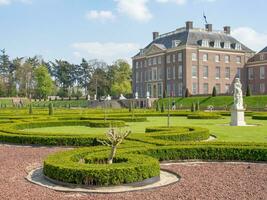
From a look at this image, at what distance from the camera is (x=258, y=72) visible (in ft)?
212

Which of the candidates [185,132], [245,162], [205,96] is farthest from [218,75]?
[245,162]

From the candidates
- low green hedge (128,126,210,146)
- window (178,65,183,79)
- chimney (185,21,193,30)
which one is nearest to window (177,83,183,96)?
window (178,65,183,79)

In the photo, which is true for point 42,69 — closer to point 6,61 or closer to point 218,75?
point 6,61

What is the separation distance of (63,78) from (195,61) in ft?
162

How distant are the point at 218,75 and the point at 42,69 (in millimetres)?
37198

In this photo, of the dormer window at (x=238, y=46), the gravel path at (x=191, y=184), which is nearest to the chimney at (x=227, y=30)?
the dormer window at (x=238, y=46)

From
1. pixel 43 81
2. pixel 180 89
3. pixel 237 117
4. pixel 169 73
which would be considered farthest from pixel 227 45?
pixel 237 117

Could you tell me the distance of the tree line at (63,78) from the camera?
8612 cm

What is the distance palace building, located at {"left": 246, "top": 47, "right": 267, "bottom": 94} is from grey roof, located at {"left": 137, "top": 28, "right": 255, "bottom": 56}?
3868 millimetres

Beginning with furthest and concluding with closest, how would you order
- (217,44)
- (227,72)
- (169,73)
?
(169,73), (227,72), (217,44)

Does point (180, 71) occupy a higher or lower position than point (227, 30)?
lower

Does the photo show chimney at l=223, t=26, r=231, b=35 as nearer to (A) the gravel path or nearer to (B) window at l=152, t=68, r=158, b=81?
(B) window at l=152, t=68, r=158, b=81

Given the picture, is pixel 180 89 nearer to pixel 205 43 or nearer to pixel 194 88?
pixel 194 88

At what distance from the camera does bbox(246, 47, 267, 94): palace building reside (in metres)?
63.2
